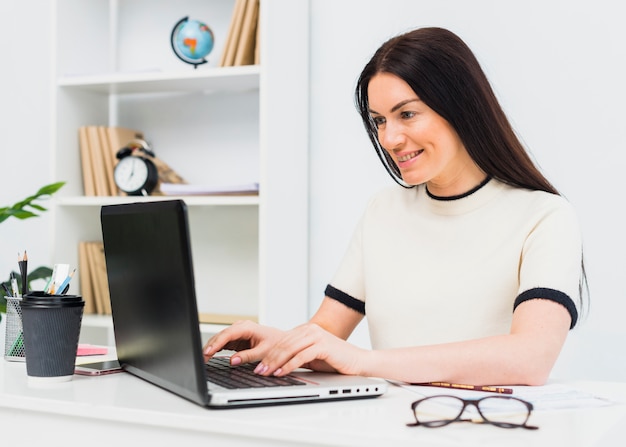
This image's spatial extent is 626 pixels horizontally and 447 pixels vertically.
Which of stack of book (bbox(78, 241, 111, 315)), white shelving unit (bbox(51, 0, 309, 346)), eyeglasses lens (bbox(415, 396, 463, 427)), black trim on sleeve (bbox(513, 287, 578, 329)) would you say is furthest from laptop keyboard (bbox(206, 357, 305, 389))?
stack of book (bbox(78, 241, 111, 315))

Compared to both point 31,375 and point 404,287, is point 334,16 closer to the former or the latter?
point 404,287

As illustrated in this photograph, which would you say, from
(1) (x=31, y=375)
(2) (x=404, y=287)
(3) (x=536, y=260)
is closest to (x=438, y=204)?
(2) (x=404, y=287)

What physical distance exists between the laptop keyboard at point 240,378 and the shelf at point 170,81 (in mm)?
1565

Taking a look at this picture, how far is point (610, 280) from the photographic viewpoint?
2.58 meters

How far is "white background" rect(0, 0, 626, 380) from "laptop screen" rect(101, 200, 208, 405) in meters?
1.58

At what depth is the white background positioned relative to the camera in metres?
2.57

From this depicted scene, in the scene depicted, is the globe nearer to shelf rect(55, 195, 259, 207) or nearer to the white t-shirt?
shelf rect(55, 195, 259, 207)

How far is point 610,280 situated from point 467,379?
1.41 metres

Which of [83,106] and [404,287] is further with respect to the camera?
[83,106]

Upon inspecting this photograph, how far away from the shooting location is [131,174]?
299 cm

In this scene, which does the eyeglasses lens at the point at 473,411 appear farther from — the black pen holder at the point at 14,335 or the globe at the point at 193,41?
the globe at the point at 193,41

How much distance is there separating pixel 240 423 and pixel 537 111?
6.51 ft

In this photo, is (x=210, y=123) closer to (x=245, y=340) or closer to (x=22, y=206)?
(x=22, y=206)

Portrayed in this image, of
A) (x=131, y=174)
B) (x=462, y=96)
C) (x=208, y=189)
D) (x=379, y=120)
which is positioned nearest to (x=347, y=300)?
(x=379, y=120)
